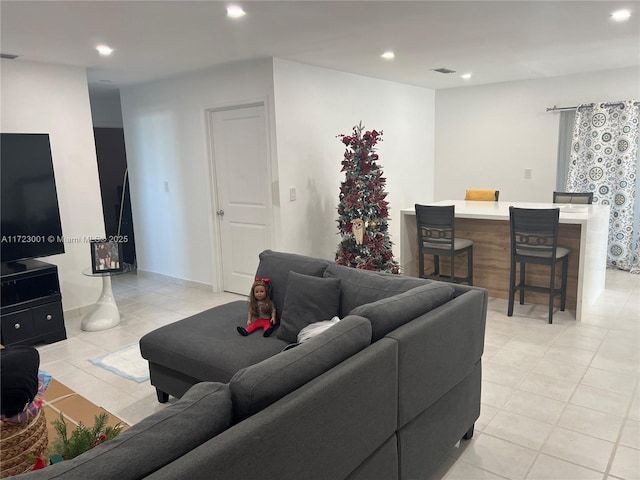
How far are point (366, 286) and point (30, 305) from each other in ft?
9.80

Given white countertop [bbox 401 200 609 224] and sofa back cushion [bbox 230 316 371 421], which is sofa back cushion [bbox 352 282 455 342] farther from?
white countertop [bbox 401 200 609 224]

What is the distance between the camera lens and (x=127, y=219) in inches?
278

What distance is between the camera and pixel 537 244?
4.15m

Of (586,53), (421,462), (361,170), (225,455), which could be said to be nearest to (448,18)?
(361,170)

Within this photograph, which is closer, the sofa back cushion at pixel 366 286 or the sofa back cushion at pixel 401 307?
the sofa back cushion at pixel 401 307

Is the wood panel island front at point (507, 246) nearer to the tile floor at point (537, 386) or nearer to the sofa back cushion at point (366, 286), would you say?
the tile floor at point (537, 386)

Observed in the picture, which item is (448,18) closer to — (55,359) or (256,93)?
(256,93)

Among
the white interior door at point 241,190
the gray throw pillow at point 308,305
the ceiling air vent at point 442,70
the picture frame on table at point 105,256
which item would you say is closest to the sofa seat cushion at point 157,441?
the gray throw pillow at point 308,305

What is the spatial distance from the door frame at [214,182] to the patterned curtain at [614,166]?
13.1ft

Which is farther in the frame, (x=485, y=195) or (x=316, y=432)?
(x=485, y=195)

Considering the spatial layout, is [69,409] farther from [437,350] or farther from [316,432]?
[437,350]

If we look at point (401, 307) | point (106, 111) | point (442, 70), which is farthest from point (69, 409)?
point (106, 111)

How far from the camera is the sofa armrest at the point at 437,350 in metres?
1.93

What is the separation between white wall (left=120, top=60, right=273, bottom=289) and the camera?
504cm
